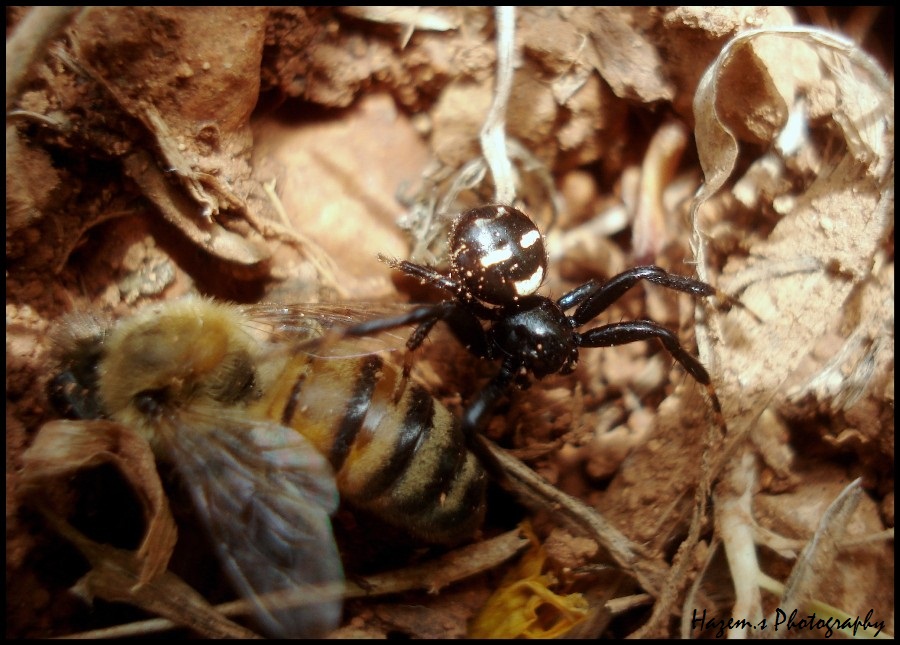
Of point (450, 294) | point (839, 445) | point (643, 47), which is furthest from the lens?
point (450, 294)

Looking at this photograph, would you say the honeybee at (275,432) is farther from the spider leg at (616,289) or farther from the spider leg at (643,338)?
the spider leg at (616,289)

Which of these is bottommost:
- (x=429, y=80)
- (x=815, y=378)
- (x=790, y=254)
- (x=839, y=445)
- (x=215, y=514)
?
(x=215, y=514)

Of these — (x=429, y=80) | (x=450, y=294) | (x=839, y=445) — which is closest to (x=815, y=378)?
(x=839, y=445)

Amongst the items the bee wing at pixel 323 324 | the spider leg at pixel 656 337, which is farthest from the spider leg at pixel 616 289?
the bee wing at pixel 323 324

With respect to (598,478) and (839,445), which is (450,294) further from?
(839,445)

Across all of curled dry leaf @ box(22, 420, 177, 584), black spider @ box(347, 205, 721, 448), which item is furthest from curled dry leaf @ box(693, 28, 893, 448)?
curled dry leaf @ box(22, 420, 177, 584)

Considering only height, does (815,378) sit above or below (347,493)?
above

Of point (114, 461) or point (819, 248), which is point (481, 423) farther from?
point (819, 248)

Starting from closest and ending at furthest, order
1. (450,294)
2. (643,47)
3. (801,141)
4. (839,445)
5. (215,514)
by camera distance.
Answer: (215,514)
(839,445)
(801,141)
(643,47)
(450,294)
